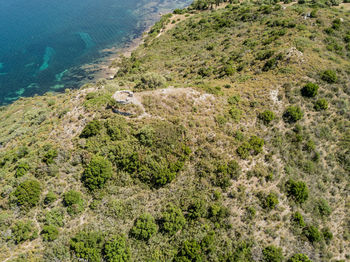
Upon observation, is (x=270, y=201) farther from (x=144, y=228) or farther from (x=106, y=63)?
(x=106, y=63)

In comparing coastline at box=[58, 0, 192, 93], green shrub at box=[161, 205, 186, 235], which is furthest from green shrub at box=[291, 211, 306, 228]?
coastline at box=[58, 0, 192, 93]

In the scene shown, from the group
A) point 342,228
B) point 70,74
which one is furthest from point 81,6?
point 342,228

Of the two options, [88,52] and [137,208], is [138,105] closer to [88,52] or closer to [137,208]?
[137,208]

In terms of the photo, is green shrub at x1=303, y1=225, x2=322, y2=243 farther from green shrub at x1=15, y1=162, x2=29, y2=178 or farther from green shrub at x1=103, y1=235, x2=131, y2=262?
green shrub at x1=15, y1=162, x2=29, y2=178

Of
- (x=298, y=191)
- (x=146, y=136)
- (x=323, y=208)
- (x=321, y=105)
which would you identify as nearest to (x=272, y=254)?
(x=298, y=191)

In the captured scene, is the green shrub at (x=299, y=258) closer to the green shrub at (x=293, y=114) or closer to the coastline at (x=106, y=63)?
the green shrub at (x=293, y=114)

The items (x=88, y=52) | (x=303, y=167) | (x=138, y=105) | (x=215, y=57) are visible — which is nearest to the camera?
(x=303, y=167)

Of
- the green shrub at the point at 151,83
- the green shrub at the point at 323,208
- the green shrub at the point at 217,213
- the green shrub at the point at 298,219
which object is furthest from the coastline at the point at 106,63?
the green shrub at the point at 323,208
